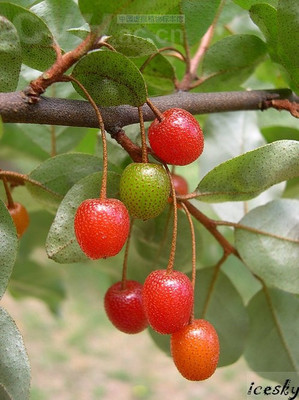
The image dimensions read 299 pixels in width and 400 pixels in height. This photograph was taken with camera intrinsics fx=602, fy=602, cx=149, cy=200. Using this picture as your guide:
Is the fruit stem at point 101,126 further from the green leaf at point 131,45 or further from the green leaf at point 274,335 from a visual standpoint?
the green leaf at point 274,335

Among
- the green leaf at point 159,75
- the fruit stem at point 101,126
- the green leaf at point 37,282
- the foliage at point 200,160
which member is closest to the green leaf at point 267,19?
the foliage at point 200,160

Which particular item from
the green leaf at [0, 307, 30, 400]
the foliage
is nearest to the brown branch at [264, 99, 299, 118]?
the foliage

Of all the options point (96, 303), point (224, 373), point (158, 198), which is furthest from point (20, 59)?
point (96, 303)

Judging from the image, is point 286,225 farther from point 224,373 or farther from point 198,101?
point 224,373

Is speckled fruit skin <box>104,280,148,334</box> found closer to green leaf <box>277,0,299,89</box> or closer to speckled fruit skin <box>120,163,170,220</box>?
speckled fruit skin <box>120,163,170,220</box>

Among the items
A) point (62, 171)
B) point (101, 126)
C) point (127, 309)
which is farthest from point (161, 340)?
point (101, 126)

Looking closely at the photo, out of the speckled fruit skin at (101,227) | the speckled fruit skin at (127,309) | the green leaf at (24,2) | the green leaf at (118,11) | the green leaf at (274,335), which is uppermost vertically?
the green leaf at (118,11)
